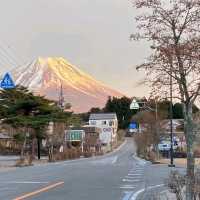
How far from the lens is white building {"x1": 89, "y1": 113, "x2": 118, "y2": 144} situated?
16425 cm

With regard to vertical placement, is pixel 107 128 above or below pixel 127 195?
above

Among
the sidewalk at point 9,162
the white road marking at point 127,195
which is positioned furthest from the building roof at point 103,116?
the white road marking at point 127,195

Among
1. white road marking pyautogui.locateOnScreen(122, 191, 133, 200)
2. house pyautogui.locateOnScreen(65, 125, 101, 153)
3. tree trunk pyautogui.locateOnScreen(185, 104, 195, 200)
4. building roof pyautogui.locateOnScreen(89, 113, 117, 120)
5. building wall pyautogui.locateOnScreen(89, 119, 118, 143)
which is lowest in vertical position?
white road marking pyautogui.locateOnScreen(122, 191, 133, 200)

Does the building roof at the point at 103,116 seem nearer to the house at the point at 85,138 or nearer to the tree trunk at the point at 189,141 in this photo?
the house at the point at 85,138

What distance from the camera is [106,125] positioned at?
174 m

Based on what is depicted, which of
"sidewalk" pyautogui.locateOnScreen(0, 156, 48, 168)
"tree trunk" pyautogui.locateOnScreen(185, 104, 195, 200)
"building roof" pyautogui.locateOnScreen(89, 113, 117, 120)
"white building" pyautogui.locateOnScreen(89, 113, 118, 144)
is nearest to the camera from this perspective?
"tree trunk" pyautogui.locateOnScreen(185, 104, 195, 200)

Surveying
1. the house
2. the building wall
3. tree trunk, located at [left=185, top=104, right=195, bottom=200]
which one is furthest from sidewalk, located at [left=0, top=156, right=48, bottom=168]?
the building wall

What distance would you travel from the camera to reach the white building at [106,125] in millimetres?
164250

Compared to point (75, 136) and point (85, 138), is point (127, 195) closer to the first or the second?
point (75, 136)

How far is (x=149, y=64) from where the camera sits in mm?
14586

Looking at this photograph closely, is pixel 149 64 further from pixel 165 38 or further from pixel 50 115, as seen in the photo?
pixel 50 115

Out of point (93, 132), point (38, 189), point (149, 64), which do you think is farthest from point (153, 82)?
point (93, 132)

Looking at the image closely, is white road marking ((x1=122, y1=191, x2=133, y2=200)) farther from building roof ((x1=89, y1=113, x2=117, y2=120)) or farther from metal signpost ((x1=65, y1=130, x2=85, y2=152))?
building roof ((x1=89, y1=113, x2=117, y2=120))

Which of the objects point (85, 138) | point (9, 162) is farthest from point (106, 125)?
point (9, 162)
